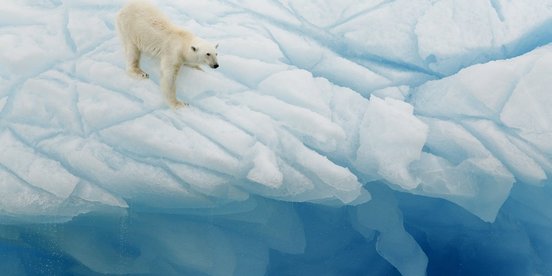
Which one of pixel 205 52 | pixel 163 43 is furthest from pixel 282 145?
pixel 163 43

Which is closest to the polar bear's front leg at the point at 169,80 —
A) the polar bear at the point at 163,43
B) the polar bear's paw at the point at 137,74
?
the polar bear at the point at 163,43

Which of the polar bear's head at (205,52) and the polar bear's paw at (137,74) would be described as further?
the polar bear's paw at (137,74)

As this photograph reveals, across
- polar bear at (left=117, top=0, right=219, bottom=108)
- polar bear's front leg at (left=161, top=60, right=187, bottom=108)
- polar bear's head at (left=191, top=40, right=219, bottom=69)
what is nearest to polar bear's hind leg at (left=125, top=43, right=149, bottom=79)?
polar bear at (left=117, top=0, right=219, bottom=108)

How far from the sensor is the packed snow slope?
3.86 meters

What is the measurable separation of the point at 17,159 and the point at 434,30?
313 centimetres

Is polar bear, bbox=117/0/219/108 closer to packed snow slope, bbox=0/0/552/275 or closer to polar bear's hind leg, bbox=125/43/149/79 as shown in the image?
polar bear's hind leg, bbox=125/43/149/79

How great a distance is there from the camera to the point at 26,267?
4102 mm

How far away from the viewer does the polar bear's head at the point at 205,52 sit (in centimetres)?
365

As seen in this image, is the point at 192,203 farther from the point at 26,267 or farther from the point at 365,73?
the point at 365,73

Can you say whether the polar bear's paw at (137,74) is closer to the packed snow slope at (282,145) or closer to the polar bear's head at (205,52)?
the packed snow slope at (282,145)

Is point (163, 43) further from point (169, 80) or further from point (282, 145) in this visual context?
point (282, 145)

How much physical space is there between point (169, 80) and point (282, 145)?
0.87 meters

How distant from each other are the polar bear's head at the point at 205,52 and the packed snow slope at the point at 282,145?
0.25 metres

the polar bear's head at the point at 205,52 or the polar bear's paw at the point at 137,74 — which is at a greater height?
the polar bear's head at the point at 205,52
